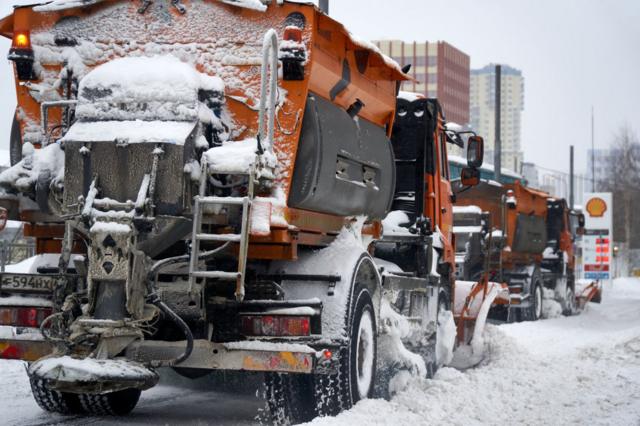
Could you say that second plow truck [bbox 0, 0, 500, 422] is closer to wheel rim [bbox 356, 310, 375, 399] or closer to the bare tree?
wheel rim [bbox 356, 310, 375, 399]

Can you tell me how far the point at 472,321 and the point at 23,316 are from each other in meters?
7.08

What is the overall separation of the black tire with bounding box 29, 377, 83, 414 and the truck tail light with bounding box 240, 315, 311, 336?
1.80 m

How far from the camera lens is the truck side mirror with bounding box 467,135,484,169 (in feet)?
37.6

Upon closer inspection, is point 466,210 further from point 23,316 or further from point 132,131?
point 132,131

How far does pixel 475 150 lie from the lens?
11500mm

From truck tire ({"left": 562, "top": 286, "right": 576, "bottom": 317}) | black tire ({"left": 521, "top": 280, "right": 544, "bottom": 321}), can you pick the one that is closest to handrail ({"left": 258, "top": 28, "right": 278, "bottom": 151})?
black tire ({"left": 521, "top": 280, "right": 544, "bottom": 321})

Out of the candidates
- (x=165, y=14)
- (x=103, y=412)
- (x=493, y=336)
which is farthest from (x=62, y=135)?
(x=493, y=336)

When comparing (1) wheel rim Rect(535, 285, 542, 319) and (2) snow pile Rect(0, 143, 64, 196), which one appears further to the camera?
(1) wheel rim Rect(535, 285, 542, 319)

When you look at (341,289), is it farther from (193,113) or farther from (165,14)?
(165,14)

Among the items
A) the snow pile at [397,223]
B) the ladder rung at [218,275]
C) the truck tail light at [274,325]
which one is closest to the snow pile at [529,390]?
the truck tail light at [274,325]

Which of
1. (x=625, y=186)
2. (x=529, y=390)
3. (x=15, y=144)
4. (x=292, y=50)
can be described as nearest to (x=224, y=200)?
(x=292, y=50)

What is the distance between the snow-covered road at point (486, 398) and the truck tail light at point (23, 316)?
0.85 meters

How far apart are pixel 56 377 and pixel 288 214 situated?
185 cm

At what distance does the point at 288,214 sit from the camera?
6.92m
